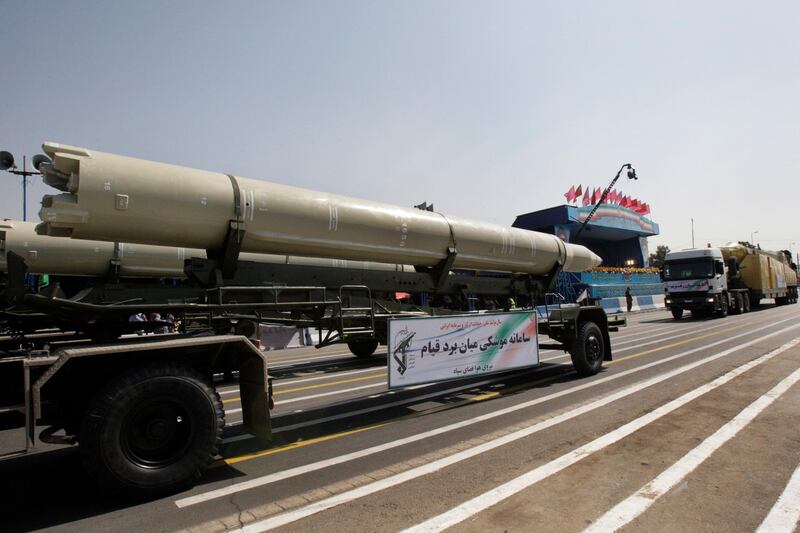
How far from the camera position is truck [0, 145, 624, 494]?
3.86 meters

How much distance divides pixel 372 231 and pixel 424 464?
3.39m

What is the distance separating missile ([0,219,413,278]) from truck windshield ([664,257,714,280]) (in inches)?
722

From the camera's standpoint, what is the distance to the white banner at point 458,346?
643cm

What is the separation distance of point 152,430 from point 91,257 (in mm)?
6388

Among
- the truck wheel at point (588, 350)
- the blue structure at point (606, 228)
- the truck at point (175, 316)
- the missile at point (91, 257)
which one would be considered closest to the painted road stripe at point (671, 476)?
the truck wheel at point (588, 350)

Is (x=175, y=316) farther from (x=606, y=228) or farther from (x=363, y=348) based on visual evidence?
(x=606, y=228)

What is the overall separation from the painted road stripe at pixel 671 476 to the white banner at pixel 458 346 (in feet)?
10.4

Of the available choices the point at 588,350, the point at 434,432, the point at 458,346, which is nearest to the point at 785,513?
the point at 434,432

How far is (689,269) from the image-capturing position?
22156 mm

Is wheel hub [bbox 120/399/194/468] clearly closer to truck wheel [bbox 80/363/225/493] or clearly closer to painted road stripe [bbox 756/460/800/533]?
truck wheel [bbox 80/363/225/493]

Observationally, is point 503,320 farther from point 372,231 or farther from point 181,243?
point 181,243

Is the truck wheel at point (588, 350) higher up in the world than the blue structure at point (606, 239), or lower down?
lower down

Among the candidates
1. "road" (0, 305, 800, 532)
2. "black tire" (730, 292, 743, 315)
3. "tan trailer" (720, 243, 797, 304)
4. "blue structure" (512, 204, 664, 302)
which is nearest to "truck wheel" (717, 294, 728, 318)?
"black tire" (730, 292, 743, 315)

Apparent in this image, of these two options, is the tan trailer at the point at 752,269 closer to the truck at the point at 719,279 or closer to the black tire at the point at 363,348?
the truck at the point at 719,279
